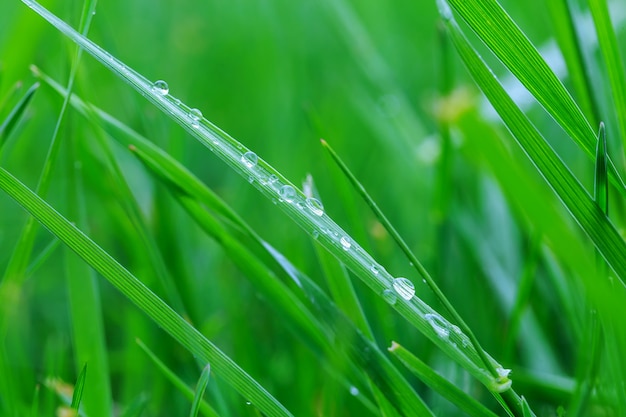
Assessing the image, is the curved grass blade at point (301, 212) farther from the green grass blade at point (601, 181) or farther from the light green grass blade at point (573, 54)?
the light green grass blade at point (573, 54)

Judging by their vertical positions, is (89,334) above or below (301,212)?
below

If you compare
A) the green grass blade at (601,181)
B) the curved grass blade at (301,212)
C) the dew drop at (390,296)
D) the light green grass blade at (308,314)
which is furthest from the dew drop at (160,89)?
the green grass blade at (601,181)

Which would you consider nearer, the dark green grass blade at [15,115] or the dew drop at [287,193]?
the dew drop at [287,193]

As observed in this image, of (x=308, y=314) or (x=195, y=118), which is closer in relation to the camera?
(x=195, y=118)

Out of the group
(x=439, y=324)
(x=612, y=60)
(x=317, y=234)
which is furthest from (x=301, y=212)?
(x=612, y=60)

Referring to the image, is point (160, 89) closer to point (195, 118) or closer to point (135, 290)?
point (195, 118)
